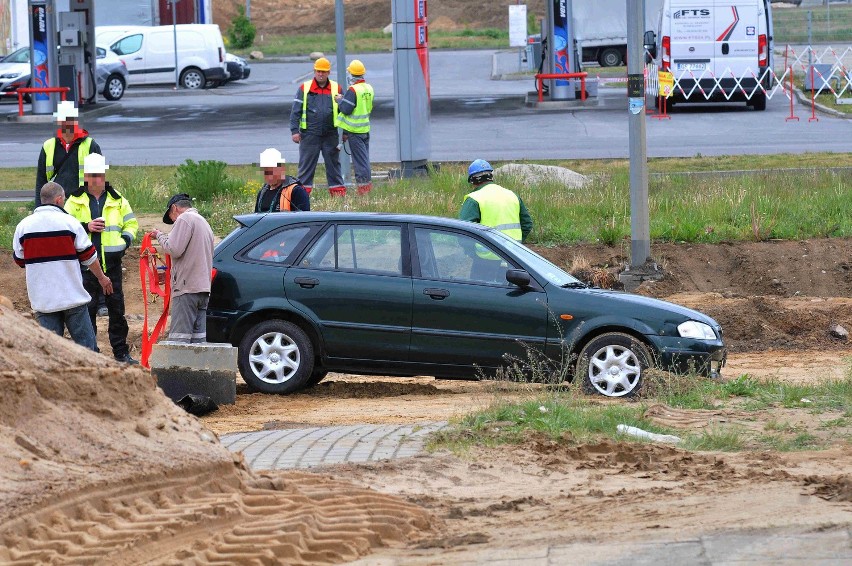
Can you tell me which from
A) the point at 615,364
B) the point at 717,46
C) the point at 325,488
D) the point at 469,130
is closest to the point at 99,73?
the point at 469,130

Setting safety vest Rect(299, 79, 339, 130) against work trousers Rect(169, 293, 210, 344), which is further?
safety vest Rect(299, 79, 339, 130)

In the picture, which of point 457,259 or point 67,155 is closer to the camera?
point 457,259

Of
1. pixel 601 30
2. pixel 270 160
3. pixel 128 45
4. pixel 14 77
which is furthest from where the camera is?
pixel 601 30

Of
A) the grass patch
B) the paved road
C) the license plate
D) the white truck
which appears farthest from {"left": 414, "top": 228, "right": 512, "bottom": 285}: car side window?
the white truck

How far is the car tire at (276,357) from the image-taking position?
11.5 meters

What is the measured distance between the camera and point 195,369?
424 inches

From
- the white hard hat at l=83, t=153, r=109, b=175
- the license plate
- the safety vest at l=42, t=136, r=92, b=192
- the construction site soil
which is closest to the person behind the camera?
the construction site soil

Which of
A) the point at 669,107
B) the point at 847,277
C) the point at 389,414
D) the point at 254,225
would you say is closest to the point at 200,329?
the point at 254,225

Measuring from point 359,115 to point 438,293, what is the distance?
30.3 ft

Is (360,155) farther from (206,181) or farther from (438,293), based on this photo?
(438,293)

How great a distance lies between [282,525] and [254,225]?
226 inches

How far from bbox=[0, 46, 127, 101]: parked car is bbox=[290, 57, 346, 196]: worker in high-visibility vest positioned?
65.7 feet

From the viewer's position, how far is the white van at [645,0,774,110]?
3180 cm

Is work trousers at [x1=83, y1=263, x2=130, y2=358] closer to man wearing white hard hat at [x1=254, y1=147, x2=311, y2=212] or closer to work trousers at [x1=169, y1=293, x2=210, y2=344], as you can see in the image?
work trousers at [x1=169, y1=293, x2=210, y2=344]
